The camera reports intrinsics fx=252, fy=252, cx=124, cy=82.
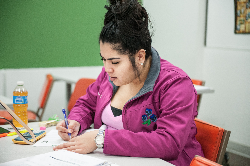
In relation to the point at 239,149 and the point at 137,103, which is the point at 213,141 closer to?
the point at 137,103

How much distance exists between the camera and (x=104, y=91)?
1.53 meters

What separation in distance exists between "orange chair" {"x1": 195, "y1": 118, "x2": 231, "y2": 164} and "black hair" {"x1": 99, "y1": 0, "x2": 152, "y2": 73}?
1.60 ft

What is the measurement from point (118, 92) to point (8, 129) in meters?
0.64

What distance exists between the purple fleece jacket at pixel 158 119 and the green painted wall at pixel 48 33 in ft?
6.91

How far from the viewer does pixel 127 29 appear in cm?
122

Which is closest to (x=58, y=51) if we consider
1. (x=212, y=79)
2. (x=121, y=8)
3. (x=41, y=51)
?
(x=41, y=51)

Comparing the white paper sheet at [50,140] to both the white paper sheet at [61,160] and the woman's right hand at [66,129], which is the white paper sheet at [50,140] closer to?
the woman's right hand at [66,129]

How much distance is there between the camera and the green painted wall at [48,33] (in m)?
3.41

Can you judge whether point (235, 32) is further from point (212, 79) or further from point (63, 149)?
point (63, 149)

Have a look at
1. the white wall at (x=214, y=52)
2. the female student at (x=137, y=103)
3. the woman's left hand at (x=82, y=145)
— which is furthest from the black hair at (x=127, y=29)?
the white wall at (x=214, y=52)

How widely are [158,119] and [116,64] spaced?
0.33 metres

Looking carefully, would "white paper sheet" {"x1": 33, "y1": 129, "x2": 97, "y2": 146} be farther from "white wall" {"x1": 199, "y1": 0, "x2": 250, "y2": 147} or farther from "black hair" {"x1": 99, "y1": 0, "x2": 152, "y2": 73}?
"white wall" {"x1": 199, "y1": 0, "x2": 250, "y2": 147}

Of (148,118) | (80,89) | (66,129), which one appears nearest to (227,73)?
(80,89)

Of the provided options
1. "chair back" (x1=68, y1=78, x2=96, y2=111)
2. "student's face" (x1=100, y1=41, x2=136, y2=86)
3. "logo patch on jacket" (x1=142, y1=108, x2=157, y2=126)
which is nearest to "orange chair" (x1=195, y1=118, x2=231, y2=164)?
"logo patch on jacket" (x1=142, y1=108, x2=157, y2=126)
